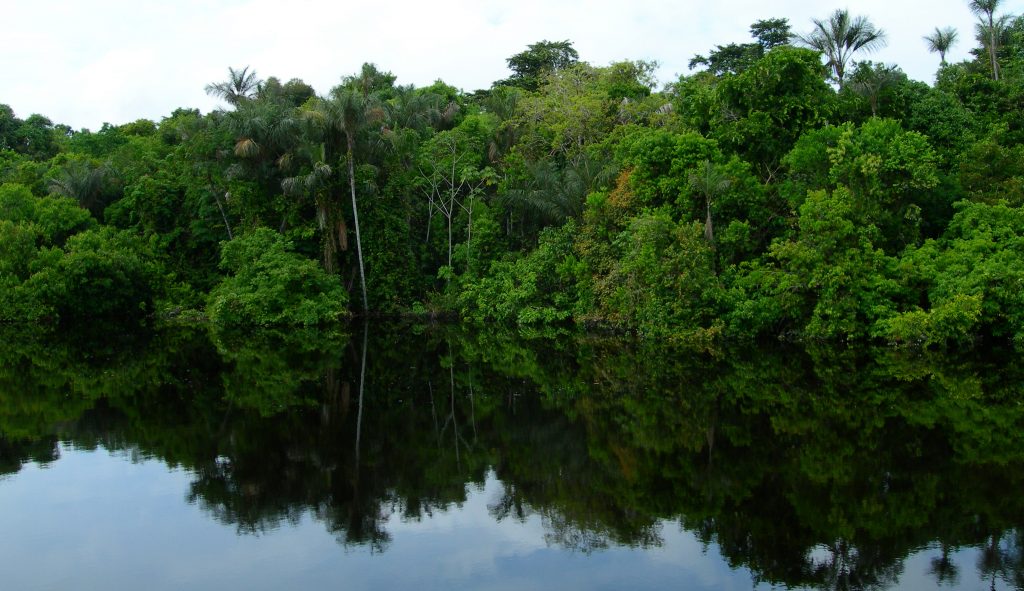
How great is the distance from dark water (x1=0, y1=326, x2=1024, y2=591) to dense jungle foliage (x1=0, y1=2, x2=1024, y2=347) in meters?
4.48

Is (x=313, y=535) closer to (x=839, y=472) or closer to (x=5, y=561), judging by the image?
(x=5, y=561)

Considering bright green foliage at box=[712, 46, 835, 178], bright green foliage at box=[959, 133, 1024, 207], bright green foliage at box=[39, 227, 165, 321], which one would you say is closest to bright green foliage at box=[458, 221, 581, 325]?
bright green foliage at box=[712, 46, 835, 178]

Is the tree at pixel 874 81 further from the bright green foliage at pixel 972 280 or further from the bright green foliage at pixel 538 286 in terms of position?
the bright green foliage at pixel 538 286

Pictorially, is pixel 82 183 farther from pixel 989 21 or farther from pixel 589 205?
pixel 989 21

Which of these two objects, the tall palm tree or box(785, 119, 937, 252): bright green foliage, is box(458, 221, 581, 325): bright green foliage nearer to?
the tall palm tree

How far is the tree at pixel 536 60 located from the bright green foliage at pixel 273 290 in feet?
71.8

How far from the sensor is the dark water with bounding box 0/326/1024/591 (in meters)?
7.96

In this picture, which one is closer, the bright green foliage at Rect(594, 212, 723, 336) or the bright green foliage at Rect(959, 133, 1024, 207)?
the bright green foliage at Rect(959, 133, 1024, 207)

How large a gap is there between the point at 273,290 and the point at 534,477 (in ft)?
77.0

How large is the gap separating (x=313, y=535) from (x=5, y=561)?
125 inches

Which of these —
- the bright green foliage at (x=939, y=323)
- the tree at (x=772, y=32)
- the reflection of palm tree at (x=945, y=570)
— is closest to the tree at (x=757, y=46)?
the tree at (x=772, y=32)

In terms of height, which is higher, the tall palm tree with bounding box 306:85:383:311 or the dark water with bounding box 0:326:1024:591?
the tall palm tree with bounding box 306:85:383:311

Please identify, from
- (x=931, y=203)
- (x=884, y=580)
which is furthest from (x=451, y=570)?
(x=931, y=203)

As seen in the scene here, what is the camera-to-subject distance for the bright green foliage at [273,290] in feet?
105
